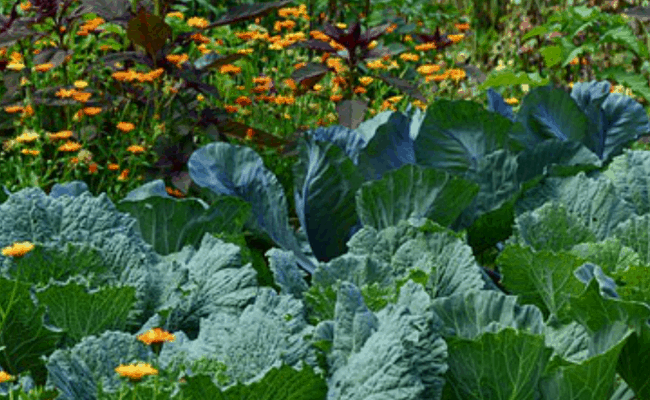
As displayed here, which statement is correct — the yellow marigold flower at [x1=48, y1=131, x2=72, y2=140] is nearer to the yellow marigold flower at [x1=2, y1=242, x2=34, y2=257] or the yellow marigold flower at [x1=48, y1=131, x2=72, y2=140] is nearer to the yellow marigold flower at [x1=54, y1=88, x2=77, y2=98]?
the yellow marigold flower at [x1=54, y1=88, x2=77, y2=98]

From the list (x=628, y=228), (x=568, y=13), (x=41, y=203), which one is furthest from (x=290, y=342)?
(x=568, y=13)

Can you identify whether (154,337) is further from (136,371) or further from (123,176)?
(123,176)

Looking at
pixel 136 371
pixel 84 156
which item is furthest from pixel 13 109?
pixel 136 371

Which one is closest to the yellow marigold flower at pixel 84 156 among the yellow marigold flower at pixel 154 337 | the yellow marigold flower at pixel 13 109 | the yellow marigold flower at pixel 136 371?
the yellow marigold flower at pixel 13 109

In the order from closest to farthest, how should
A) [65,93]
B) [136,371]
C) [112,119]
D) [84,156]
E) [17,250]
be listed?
[136,371], [17,250], [84,156], [65,93], [112,119]

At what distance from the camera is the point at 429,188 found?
2021 millimetres

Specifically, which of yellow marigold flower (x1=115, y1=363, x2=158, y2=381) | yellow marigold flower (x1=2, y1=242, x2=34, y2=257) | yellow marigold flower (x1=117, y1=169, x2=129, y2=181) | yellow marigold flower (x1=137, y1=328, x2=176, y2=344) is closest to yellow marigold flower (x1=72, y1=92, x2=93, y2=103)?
yellow marigold flower (x1=117, y1=169, x2=129, y2=181)

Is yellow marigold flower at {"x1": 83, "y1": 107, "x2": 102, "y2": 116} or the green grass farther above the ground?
yellow marigold flower at {"x1": 83, "y1": 107, "x2": 102, "y2": 116}

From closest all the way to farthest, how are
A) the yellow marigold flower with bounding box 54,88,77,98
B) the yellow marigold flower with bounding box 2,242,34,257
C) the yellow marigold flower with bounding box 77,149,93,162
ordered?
the yellow marigold flower with bounding box 2,242,34,257 → the yellow marigold flower with bounding box 77,149,93,162 → the yellow marigold flower with bounding box 54,88,77,98

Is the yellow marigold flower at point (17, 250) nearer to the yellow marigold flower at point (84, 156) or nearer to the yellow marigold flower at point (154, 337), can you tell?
the yellow marigold flower at point (154, 337)

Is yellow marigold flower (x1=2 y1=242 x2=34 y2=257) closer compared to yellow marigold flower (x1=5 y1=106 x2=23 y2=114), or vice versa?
yellow marigold flower (x1=2 y1=242 x2=34 y2=257)

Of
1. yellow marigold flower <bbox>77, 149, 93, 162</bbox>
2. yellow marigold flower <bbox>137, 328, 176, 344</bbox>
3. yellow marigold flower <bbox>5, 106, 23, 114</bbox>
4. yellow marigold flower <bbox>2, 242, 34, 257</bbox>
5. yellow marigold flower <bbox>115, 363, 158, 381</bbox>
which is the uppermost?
yellow marigold flower <bbox>2, 242, 34, 257</bbox>

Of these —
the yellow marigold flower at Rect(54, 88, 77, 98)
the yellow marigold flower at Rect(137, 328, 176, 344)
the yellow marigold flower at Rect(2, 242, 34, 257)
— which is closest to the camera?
the yellow marigold flower at Rect(137, 328, 176, 344)

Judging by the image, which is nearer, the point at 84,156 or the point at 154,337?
the point at 154,337
